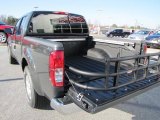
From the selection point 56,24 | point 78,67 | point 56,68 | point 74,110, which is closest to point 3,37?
point 56,24

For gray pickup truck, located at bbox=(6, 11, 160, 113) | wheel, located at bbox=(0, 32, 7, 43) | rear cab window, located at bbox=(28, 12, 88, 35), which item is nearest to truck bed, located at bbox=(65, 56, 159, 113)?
gray pickup truck, located at bbox=(6, 11, 160, 113)

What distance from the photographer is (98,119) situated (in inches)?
141

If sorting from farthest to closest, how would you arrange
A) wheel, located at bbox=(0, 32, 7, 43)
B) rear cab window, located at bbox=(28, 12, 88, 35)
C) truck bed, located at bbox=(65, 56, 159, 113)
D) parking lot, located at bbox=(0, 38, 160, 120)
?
wheel, located at bbox=(0, 32, 7, 43)
rear cab window, located at bbox=(28, 12, 88, 35)
parking lot, located at bbox=(0, 38, 160, 120)
truck bed, located at bbox=(65, 56, 159, 113)

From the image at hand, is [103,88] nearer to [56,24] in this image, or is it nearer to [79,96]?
[79,96]

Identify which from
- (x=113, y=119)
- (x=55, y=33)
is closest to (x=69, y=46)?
(x=55, y=33)

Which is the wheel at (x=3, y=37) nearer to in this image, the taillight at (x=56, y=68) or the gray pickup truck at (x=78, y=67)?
the gray pickup truck at (x=78, y=67)

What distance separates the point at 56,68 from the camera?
2.71m

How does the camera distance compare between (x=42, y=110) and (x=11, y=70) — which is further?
(x=11, y=70)

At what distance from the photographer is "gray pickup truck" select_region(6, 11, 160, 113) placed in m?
2.70

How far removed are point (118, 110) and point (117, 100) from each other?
4.06 feet

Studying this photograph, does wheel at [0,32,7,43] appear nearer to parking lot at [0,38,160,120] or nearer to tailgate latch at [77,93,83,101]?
parking lot at [0,38,160,120]

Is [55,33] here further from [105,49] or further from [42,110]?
[42,110]

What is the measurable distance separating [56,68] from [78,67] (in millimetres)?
1331

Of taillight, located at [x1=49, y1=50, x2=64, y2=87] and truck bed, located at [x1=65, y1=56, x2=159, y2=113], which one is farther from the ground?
taillight, located at [x1=49, y1=50, x2=64, y2=87]
